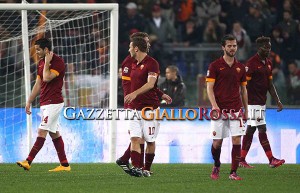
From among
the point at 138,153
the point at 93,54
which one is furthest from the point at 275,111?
the point at 138,153

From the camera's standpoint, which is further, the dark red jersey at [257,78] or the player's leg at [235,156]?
the dark red jersey at [257,78]

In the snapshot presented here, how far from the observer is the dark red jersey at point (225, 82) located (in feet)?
42.9

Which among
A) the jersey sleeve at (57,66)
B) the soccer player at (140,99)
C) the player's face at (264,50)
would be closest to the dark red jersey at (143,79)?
the soccer player at (140,99)

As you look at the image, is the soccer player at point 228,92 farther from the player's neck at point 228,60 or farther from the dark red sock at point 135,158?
the dark red sock at point 135,158

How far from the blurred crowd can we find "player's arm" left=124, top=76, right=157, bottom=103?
8.89m

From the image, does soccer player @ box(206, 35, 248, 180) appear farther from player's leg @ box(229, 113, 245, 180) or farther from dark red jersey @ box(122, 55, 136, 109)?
dark red jersey @ box(122, 55, 136, 109)

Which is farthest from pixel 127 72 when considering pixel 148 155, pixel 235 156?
pixel 235 156

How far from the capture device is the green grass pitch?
11.7 metres

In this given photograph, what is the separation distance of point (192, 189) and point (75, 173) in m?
2.87

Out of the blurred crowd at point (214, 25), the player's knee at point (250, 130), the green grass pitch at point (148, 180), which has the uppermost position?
the blurred crowd at point (214, 25)

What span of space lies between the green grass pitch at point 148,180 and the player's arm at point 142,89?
3.72 ft

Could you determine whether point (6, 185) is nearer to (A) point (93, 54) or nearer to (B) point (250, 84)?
(B) point (250, 84)

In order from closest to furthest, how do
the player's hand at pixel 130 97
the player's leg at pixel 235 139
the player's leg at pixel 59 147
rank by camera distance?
the player's hand at pixel 130 97, the player's leg at pixel 235 139, the player's leg at pixel 59 147

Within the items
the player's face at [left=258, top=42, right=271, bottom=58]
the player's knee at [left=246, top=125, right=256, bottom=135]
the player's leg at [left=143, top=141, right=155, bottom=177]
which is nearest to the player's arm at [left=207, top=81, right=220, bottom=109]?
the player's leg at [left=143, top=141, right=155, bottom=177]
